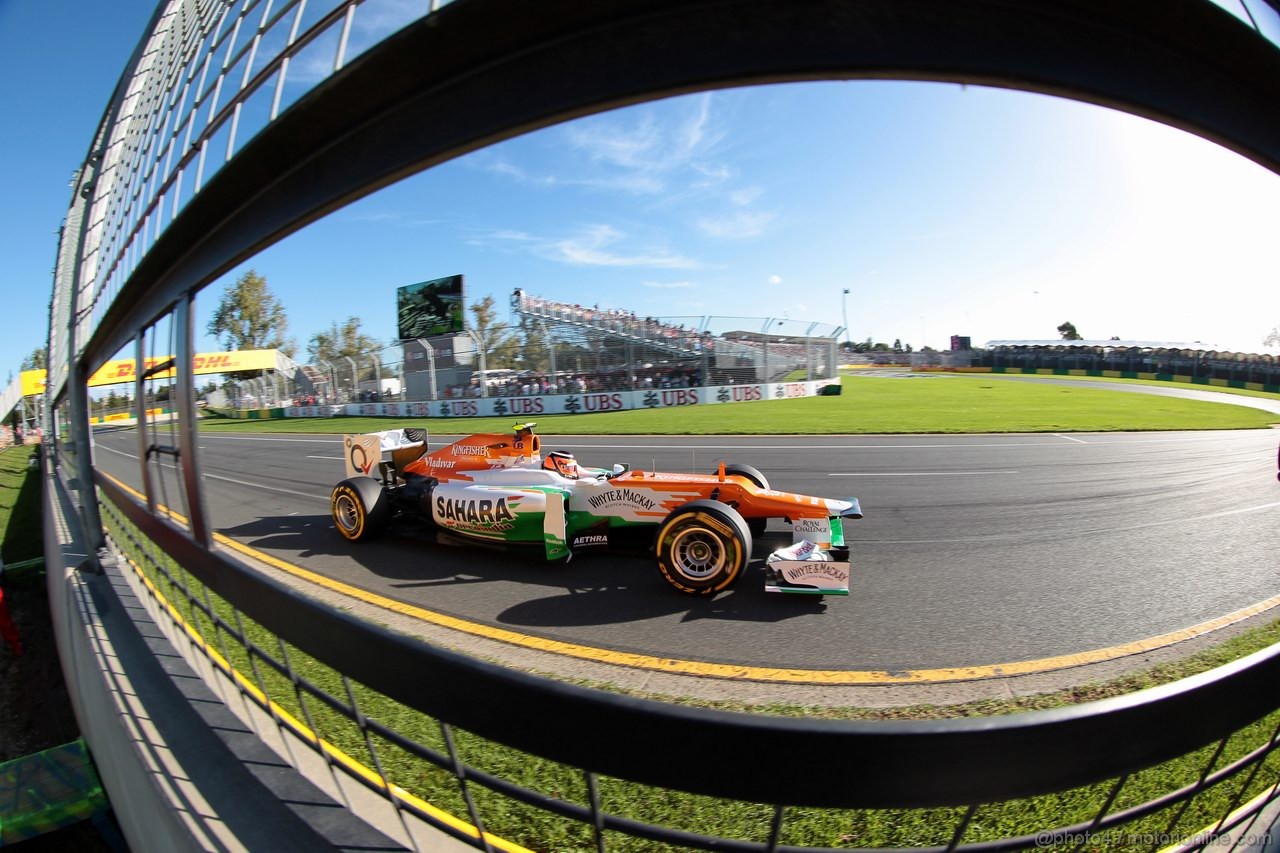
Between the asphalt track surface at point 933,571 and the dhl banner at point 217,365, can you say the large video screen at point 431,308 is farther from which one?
the asphalt track surface at point 933,571

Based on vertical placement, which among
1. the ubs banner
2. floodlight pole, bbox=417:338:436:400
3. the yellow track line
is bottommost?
the yellow track line

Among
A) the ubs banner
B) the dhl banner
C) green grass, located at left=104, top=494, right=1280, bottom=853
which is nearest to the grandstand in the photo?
the ubs banner

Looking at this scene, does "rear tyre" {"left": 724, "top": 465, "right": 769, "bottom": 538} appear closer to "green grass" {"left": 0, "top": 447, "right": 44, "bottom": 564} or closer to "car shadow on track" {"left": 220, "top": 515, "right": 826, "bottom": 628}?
"car shadow on track" {"left": 220, "top": 515, "right": 826, "bottom": 628}

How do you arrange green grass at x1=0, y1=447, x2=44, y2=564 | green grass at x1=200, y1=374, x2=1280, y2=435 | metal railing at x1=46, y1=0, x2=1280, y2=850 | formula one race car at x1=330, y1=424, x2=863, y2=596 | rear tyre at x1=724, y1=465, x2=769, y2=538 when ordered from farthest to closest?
green grass at x1=200, y1=374, x2=1280, y2=435 < green grass at x1=0, y1=447, x2=44, y2=564 < rear tyre at x1=724, y1=465, x2=769, y2=538 < formula one race car at x1=330, y1=424, x2=863, y2=596 < metal railing at x1=46, y1=0, x2=1280, y2=850

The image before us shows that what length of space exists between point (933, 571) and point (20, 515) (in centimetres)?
1841

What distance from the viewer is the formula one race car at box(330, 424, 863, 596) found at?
3648 mm

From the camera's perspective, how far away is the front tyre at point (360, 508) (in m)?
5.19

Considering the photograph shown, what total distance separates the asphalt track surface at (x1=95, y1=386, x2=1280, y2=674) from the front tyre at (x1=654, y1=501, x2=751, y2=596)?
0.48ft

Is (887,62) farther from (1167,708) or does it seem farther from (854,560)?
(854,560)

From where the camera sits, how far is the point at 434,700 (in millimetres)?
923

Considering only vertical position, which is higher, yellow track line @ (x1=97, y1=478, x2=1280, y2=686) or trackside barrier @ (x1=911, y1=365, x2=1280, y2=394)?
trackside barrier @ (x1=911, y1=365, x2=1280, y2=394)

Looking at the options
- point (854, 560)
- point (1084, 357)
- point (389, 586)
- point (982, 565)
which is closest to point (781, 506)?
point (854, 560)

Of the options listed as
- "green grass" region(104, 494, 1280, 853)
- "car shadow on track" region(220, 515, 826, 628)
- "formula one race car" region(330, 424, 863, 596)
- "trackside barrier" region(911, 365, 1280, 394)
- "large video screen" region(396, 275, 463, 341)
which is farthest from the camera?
"large video screen" region(396, 275, 463, 341)

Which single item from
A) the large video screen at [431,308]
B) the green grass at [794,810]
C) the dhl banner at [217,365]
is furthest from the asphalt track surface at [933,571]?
the large video screen at [431,308]
